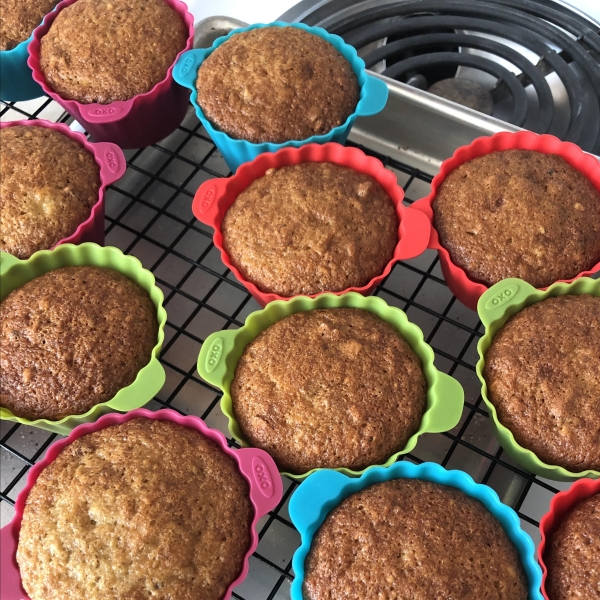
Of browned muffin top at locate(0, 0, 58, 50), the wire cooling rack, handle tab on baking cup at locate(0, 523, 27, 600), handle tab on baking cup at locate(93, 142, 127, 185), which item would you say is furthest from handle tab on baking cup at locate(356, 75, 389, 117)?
handle tab on baking cup at locate(0, 523, 27, 600)

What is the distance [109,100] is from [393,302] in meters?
1.03

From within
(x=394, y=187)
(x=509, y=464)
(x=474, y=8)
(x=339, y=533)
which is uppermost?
(x=474, y=8)

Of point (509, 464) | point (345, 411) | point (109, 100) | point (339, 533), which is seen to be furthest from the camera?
point (109, 100)

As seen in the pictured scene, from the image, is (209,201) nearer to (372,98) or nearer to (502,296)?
(372,98)

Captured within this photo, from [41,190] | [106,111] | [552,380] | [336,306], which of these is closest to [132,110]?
[106,111]

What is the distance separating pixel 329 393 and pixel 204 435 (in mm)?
301

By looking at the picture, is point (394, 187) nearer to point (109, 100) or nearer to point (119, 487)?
point (109, 100)

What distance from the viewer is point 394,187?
168 centimetres

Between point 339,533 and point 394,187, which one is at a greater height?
point 394,187

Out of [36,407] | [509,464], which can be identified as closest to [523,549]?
[509,464]

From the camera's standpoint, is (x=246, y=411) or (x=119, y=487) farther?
(x=246, y=411)

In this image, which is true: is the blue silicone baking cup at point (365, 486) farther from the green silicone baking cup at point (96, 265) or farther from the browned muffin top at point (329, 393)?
the green silicone baking cup at point (96, 265)

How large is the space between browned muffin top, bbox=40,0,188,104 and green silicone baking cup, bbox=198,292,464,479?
82 cm

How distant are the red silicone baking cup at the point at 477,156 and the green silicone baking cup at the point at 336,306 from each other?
219mm
